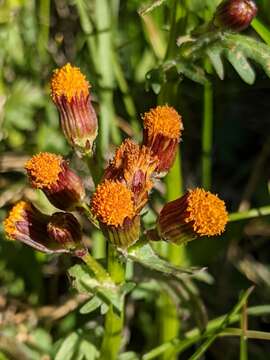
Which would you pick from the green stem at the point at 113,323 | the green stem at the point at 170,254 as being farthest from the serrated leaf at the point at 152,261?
the green stem at the point at 170,254

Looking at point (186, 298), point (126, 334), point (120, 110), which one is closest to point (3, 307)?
point (126, 334)

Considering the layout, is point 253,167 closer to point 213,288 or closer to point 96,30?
point 213,288

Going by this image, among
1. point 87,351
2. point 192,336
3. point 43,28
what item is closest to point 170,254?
point 192,336

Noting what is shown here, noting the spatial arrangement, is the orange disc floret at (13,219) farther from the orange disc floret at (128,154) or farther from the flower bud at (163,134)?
the flower bud at (163,134)

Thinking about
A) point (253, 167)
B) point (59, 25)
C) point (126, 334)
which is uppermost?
point (59, 25)

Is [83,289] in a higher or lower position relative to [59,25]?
lower

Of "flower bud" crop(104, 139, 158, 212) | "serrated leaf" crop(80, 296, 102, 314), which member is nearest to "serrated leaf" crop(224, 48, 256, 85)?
"flower bud" crop(104, 139, 158, 212)

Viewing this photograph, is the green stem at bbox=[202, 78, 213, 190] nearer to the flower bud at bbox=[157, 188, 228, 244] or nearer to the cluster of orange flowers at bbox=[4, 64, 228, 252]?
the cluster of orange flowers at bbox=[4, 64, 228, 252]
